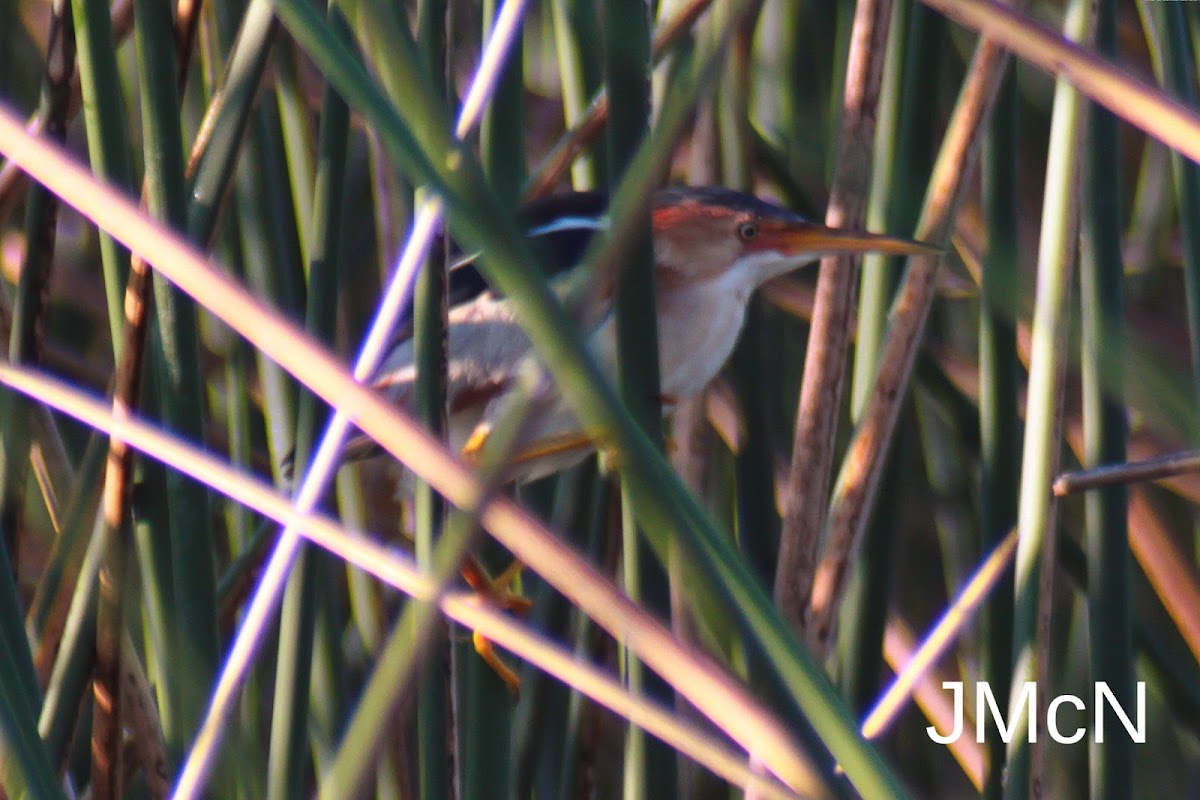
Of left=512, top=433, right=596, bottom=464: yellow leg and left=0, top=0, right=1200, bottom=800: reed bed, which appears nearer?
left=0, top=0, right=1200, bottom=800: reed bed

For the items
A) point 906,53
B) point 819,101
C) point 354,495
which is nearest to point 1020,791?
point 906,53

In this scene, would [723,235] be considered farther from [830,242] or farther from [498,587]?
[498,587]

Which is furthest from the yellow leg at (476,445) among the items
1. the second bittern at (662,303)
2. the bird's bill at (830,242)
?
the bird's bill at (830,242)

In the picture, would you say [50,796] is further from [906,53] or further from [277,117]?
[277,117]

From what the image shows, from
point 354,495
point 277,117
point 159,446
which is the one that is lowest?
point 159,446

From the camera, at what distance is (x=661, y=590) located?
70cm

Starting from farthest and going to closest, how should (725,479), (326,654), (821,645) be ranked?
(725,479) → (326,654) → (821,645)

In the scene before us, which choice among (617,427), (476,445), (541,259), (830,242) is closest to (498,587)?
(476,445)

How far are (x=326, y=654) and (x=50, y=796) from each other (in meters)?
0.42

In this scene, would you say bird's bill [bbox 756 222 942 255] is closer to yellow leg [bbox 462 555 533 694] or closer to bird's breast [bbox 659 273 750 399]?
bird's breast [bbox 659 273 750 399]

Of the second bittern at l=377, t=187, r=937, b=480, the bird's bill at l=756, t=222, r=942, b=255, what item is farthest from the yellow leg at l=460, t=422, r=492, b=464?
the bird's bill at l=756, t=222, r=942, b=255

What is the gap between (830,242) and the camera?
37.8 inches

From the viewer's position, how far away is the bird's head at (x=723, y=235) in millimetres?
1154

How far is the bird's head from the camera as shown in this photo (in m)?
1.15
